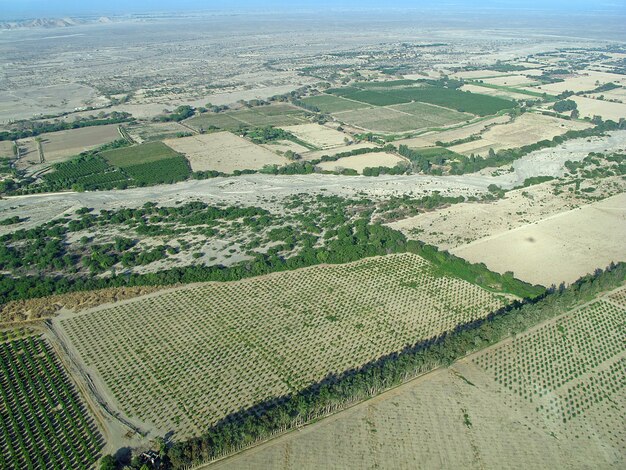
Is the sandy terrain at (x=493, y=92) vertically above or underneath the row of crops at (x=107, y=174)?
above

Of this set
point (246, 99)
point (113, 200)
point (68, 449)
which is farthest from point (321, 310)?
point (246, 99)

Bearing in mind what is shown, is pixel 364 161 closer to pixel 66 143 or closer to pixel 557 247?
pixel 557 247

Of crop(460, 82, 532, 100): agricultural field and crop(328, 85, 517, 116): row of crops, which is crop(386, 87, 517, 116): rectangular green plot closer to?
crop(328, 85, 517, 116): row of crops

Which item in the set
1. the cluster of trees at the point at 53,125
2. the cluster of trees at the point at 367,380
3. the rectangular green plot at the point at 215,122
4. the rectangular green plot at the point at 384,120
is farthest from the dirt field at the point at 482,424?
the cluster of trees at the point at 53,125

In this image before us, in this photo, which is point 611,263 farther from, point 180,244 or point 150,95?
point 150,95

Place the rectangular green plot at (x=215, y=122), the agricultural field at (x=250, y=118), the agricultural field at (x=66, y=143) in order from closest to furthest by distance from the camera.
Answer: the agricultural field at (x=66, y=143) → the rectangular green plot at (x=215, y=122) → the agricultural field at (x=250, y=118)

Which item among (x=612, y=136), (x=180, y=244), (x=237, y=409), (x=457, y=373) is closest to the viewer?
(x=237, y=409)

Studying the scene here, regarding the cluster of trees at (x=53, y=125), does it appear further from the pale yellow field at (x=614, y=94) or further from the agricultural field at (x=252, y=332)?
the pale yellow field at (x=614, y=94)
